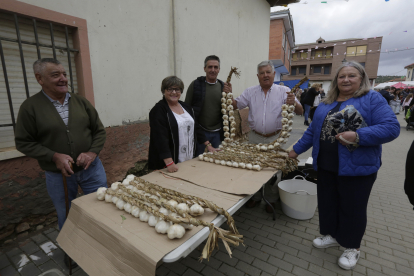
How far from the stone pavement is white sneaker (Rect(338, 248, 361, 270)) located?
0.19 ft

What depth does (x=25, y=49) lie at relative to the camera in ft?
8.82

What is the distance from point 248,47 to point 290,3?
288cm

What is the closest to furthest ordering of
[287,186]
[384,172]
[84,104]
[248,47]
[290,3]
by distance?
[84,104] < [287,186] < [384,172] < [248,47] < [290,3]

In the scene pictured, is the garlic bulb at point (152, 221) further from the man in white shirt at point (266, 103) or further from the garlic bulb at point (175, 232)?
the man in white shirt at point (266, 103)

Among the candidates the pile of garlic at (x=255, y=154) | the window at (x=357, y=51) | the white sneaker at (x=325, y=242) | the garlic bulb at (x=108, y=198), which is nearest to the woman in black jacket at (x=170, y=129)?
the pile of garlic at (x=255, y=154)

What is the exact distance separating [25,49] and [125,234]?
2.84 m

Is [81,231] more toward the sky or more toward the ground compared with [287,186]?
more toward the sky

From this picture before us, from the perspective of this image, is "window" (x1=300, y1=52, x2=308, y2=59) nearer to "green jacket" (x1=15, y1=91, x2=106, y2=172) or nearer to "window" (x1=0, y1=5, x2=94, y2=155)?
"window" (x1=0, y1=5, x2=94, y2=155)

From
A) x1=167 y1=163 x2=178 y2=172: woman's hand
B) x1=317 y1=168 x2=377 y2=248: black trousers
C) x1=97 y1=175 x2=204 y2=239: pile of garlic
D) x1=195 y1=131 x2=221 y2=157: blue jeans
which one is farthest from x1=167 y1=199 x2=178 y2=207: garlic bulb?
x1=195 y1=131 x2=221 y2=157: blue jeans

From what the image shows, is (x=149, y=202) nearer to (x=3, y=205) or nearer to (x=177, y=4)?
(x=3, y=205)

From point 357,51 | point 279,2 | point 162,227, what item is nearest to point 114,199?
point 162,227

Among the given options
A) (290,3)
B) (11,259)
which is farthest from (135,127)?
(290,3)

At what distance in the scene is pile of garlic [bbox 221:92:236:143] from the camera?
9.77 feet

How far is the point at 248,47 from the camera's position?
7230mm
